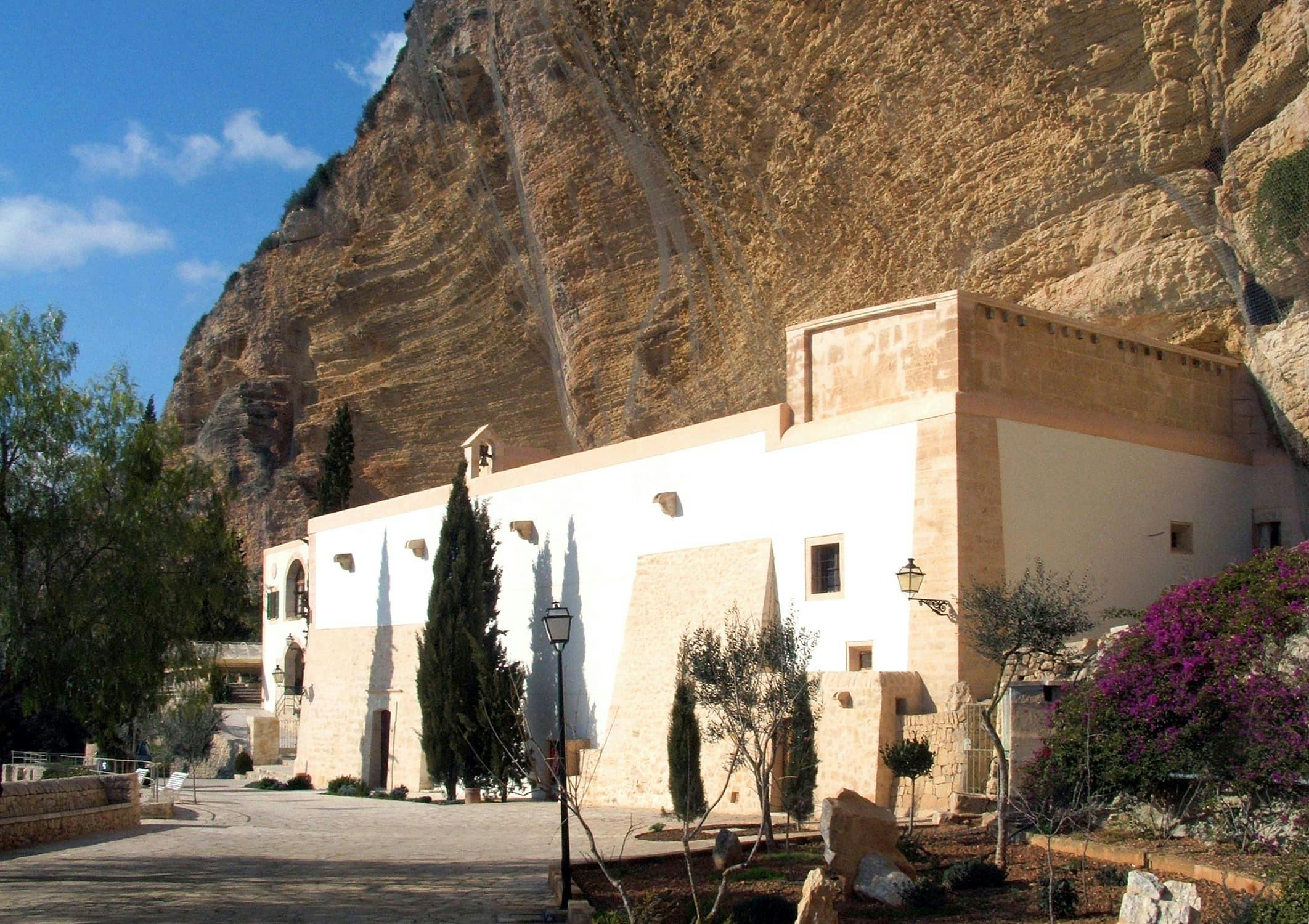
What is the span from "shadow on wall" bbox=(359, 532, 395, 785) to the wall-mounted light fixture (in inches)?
362

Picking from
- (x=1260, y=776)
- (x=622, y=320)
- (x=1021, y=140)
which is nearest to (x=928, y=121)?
(x=1021, y=140)

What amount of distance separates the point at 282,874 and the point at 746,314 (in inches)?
569

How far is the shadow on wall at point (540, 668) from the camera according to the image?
21.7 m

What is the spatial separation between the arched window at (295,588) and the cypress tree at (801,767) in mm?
23595

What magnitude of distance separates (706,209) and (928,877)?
16511 millimetres

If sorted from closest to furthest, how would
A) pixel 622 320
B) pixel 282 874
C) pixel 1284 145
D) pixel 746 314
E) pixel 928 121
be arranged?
pixel 282 874 < pixel 1284 145 < pixel 928 121 < pixel 746 314 < pixel 622 320

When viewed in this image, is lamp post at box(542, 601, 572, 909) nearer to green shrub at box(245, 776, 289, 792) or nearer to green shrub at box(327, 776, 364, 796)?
green shrub at box(327, 776, 364, 796)

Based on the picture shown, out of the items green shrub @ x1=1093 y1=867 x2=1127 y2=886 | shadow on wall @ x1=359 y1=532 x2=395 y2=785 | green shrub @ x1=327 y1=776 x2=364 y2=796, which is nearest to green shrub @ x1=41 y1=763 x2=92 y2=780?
green shrub @ x1=327 y1=776 x2=364 y2=796

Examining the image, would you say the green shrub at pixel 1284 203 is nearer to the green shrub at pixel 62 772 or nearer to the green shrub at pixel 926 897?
the green shrub at pixel 926 897

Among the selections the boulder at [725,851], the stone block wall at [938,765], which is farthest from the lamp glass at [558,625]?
the stone block wall at [938,765]

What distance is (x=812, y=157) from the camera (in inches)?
823

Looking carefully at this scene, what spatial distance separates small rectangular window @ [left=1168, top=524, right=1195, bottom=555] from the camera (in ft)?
54.4

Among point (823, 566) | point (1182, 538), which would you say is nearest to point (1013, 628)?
point (823, 566)

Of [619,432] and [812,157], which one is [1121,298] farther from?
[619,432]
